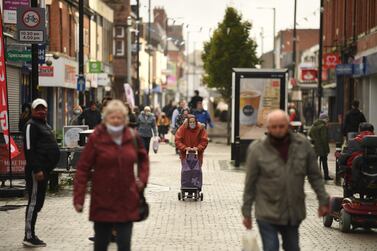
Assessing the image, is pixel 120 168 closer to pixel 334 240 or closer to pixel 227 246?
pixel 227 246

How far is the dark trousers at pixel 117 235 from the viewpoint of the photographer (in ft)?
28.3

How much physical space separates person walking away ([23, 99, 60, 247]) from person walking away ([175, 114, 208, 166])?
617 cm

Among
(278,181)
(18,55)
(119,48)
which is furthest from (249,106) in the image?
(119,48)

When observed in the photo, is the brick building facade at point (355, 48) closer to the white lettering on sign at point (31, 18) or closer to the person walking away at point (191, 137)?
the person walking away at point (191, 137)

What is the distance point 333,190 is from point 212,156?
12.4 m

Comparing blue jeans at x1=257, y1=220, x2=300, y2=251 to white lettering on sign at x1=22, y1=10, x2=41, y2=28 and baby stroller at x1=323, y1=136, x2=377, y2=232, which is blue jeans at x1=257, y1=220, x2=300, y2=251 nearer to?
baby stroller at x1=323, y1=136, x2=377, y2=232

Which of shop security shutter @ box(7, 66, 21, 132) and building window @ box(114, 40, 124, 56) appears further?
building window @ box(114, 40, 124, 56)

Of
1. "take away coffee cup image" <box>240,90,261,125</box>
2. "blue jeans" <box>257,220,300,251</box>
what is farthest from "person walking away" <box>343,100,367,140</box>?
"blue jeans" <box>257,220,300,251</box>

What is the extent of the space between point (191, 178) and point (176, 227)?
4122mm

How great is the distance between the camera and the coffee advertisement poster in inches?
1148

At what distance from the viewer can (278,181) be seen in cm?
868

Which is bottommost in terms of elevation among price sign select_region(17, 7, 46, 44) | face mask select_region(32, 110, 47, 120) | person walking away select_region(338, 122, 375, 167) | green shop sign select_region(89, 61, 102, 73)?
person walking away select_region(338, 122, 375, 167)

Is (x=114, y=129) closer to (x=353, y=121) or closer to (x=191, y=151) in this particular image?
(x=191, y=151)

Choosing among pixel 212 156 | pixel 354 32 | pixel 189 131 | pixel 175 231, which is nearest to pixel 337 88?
pixel 354 32
